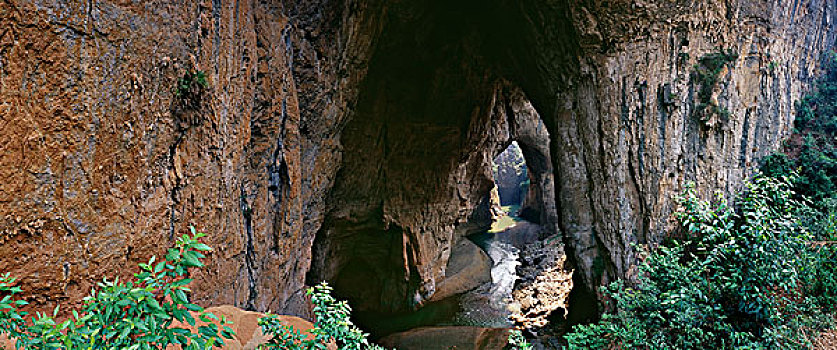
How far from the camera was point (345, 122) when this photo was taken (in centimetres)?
853

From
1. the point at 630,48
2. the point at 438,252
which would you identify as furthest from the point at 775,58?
the point at 438,252

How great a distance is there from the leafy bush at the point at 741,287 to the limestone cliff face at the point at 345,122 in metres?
1.77

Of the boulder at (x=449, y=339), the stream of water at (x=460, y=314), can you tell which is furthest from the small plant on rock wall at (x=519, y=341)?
the stream of water at (x=460, y=314)

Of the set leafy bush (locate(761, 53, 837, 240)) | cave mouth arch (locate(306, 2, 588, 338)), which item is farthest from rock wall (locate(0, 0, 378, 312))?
leafy bush (locate(761, 53, 837, 240))

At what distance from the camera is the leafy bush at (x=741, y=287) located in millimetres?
4188

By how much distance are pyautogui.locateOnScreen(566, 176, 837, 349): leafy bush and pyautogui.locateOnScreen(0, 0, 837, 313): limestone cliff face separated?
177 centimetres

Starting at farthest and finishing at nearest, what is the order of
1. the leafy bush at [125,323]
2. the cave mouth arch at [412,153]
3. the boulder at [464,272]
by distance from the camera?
the boulder at [464,272]
the cave mouth arch at [412,153]
the leafy bush at [125,323]

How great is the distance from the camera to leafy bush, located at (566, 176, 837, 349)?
4188 mm

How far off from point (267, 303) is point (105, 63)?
4.35 meters

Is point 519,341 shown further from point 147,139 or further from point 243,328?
point 147,139

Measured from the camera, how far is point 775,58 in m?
6.98

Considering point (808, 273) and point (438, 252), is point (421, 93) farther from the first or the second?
point (808, 273)

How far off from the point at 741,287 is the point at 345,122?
269 inches

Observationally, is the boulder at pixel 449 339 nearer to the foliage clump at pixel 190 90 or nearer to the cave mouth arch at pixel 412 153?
the cave mouth arch at pixel 412 153
